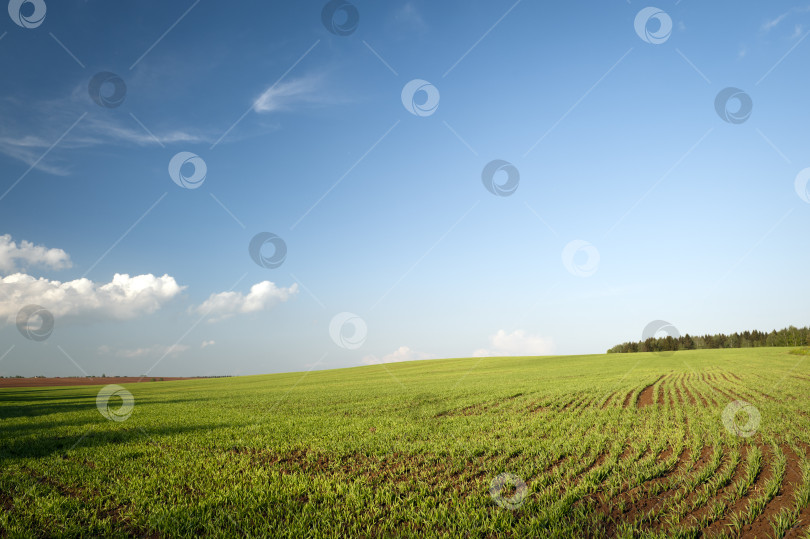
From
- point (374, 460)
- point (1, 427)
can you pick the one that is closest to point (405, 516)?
point (374, 460)

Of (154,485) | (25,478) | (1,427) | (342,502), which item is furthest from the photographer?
(1,427)

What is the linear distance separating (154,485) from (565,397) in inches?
841

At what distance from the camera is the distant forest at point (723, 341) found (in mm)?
145125

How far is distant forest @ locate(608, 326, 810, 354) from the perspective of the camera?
476ft

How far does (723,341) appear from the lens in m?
168

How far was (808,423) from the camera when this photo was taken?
14422 mm

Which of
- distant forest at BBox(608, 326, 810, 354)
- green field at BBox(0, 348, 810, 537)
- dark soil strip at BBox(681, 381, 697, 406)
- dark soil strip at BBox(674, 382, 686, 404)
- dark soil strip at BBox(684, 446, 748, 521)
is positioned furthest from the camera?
distant forest at BBox(608, 326, 810, 354)

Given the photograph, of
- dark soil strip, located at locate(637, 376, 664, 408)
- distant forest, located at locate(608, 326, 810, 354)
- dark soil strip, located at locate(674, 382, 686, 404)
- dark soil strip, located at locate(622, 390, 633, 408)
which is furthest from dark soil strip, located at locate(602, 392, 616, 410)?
distant forest, located at locate(608, 326, 810, 354)

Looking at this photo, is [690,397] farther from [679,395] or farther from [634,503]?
[634,503]

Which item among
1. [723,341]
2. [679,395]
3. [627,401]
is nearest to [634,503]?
[627,401]

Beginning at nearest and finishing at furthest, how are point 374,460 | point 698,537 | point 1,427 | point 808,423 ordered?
point 698,537 → point 374,460 → point 808,423 → point 1,427

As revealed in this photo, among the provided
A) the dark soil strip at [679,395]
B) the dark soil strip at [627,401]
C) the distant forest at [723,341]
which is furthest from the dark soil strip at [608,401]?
the distant forest at [723,341]

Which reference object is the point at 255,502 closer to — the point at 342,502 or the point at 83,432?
the point at 342,502

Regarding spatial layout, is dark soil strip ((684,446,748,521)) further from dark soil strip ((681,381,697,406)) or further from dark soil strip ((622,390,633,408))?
dark soil strip ((681,381,697,406))
